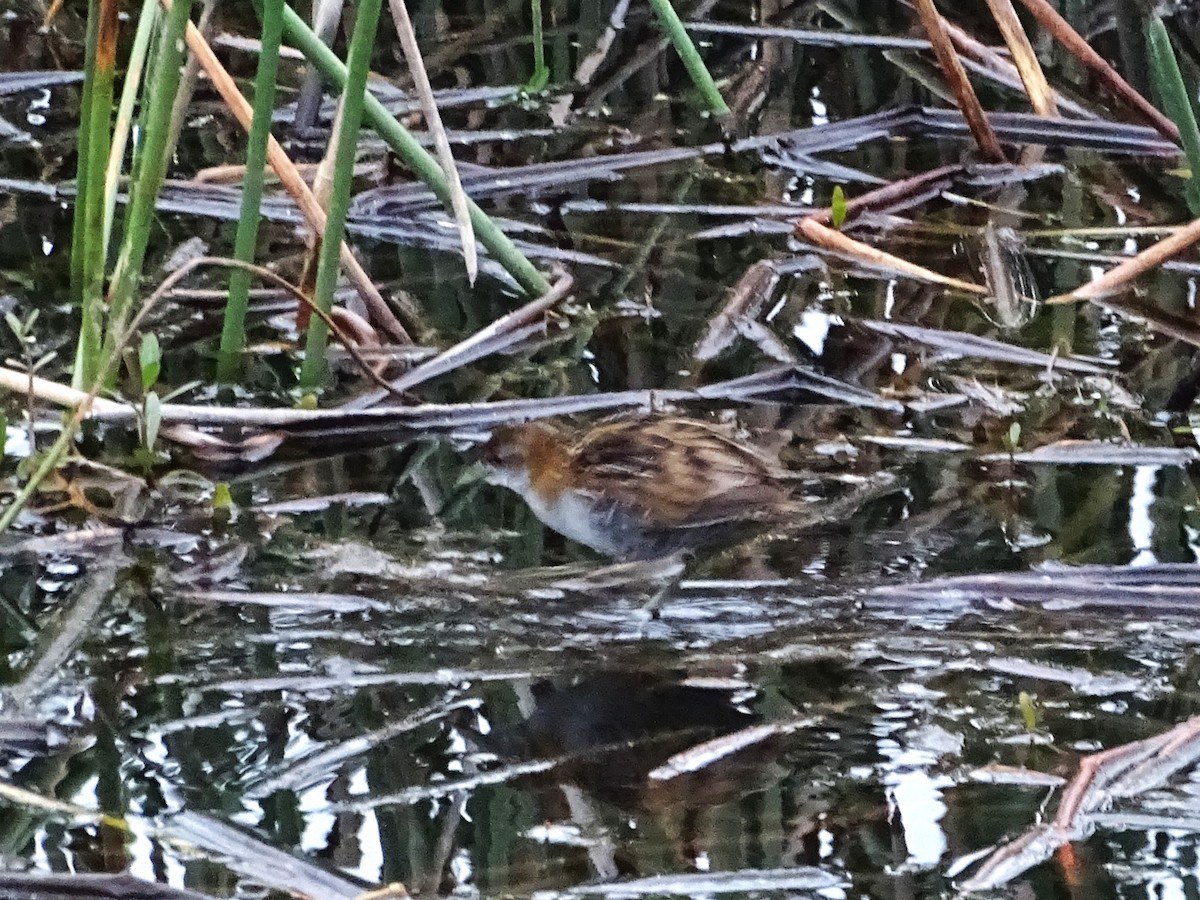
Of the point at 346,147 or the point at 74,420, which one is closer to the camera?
the point at 74,420

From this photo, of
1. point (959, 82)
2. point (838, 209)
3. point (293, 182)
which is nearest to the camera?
point (293, 182)

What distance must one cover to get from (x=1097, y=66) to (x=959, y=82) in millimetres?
569

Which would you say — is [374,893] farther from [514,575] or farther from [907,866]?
[514,575]

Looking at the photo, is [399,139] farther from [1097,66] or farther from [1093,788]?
[1097,66]

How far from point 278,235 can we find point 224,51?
182 cm

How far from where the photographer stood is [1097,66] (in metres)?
6.82

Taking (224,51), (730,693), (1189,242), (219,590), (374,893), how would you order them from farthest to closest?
(224,51)
(1189,242)
(219,590)
(730,693)
(374,893)

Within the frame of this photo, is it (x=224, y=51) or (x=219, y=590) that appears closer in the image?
(x=219, y=590)

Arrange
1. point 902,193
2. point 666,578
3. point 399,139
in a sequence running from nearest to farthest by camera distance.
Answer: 1. point 666,578
2. point 399,139
3. point 902,193

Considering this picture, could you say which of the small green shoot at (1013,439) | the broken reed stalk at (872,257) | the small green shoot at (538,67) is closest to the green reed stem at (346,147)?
the small green shoot at (1013,439)

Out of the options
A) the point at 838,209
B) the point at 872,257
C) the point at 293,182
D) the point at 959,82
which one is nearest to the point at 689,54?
the point at 838,209

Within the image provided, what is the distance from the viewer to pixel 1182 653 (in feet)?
12.3

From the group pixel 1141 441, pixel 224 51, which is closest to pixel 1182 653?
pixel 1141 441

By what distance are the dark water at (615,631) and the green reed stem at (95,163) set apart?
0.28 m
